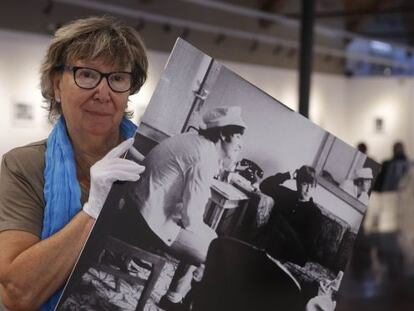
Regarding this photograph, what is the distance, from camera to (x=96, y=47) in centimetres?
164

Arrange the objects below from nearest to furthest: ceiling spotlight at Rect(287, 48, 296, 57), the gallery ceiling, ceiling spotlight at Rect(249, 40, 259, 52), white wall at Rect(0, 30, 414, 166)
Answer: the gallery ceiling, white wall at Rect(0, 30, 414, 166), ceiling spotlight at Rect(249, 40, 259, 52), ceiling spotlight at Rect(287, 48, 296, 57)

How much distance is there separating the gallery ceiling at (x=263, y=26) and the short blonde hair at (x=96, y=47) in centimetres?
614

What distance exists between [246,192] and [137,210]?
0.95 ft

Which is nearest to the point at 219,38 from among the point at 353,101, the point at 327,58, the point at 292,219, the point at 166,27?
the point at 166,27

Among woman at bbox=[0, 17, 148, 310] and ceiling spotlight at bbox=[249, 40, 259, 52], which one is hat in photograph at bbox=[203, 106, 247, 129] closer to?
woman at bbox=[0, 17, 148, 310]

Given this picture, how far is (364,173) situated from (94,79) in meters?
0.78

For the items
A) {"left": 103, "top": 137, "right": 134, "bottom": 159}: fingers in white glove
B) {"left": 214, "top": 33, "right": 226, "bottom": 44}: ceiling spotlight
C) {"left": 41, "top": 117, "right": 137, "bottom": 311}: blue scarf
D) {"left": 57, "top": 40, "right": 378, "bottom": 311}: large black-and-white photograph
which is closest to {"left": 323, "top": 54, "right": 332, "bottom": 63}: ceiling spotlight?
{"left": 214, "top": 33, "right": 226, "bottom": 44}: ceiling spotlight

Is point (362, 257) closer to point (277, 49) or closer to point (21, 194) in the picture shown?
point (277, 49)

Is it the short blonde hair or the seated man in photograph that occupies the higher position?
the short blonde hair

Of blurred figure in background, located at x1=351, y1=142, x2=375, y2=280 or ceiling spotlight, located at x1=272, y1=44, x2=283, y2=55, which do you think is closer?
blurred figure in background, located at x1=351, y1=142, x2=375, y2=280

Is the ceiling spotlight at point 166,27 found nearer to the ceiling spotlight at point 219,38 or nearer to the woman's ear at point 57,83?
the ceiling spotlight at point 219,38

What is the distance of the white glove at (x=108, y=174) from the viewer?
1491mm

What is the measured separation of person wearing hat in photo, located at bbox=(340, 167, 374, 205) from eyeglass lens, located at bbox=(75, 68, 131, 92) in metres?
0.65

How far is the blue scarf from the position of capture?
1598mm
